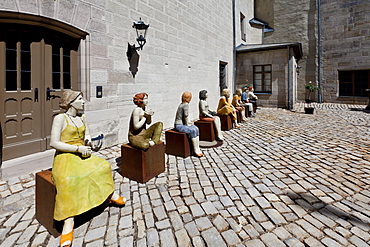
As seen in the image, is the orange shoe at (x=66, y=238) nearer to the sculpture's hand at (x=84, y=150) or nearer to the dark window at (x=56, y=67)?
the sculpture's hand at (x=84, y=150)

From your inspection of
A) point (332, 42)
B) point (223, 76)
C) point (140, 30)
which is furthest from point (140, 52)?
point (332, 42)

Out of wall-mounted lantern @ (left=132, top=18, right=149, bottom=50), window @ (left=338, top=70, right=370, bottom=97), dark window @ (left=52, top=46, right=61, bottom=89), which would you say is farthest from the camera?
window @ (left=338, top=70, right=370, bottom=97)

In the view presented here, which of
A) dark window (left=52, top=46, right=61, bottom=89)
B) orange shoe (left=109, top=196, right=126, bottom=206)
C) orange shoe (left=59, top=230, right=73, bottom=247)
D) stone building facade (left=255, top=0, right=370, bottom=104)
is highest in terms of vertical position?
stone building facade (left=255, top=0, right=370, bottom=104)

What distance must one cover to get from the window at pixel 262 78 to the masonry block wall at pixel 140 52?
481 centimetres

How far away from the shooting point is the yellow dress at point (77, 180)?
206 cm

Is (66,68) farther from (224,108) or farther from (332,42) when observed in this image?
(332,42)

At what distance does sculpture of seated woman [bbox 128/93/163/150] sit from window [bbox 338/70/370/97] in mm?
16237

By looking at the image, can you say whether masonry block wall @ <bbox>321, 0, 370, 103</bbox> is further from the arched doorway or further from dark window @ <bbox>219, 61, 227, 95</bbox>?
the arched doorway

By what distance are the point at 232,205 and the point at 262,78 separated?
12.4 m

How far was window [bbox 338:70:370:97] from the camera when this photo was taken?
1399cm

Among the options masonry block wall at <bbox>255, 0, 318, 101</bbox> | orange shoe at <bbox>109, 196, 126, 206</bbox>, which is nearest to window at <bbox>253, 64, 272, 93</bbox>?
masonry block wall at <bbox>255, 0, 318, 101</bbox>

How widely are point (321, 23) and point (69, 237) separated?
18840 millimetres

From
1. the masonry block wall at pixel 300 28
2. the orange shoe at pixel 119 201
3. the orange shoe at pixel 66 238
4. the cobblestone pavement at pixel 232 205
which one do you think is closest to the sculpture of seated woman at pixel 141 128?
the cobblestone pavement at pixel 232 205

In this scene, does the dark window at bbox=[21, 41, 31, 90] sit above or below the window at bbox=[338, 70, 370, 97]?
below
